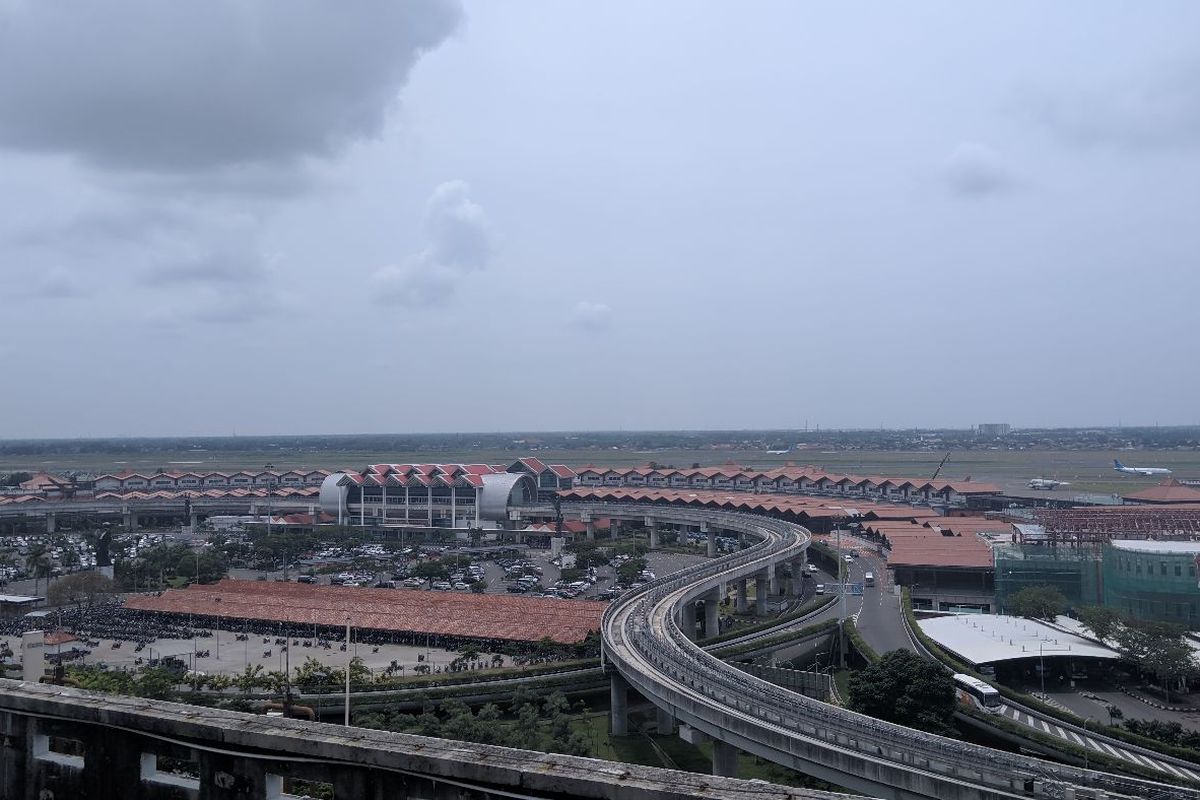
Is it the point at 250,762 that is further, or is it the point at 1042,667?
the point at 1042,667

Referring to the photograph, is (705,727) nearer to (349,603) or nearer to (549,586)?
(349,603)

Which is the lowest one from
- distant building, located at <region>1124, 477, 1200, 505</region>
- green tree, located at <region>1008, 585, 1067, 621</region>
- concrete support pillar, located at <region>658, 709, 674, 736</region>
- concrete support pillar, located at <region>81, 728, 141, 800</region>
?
concrete support pillar, located at <region>658, 709, 674, 736</region>

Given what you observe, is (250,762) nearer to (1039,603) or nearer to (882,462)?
(1039,603)

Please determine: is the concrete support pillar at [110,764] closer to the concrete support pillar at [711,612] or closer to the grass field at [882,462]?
the concrete support pillar at [711,612]

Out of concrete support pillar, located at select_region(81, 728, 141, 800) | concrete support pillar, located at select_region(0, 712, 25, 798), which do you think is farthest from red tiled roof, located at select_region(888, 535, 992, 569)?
concrete support pillar, located at select_region(0, 712, 25, 798)

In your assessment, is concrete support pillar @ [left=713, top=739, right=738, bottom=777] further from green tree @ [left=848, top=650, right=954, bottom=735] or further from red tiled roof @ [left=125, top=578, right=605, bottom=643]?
red tiled roof @ [left=125, top=578, right=605, bottom=643]

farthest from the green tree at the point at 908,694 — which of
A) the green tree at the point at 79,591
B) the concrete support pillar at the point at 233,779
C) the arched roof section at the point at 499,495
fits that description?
the arched roof section at the point at 499,495

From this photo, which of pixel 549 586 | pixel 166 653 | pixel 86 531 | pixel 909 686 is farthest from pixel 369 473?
pixel 909 686

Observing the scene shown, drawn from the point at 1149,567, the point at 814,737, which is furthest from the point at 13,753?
the point at 1149,567
